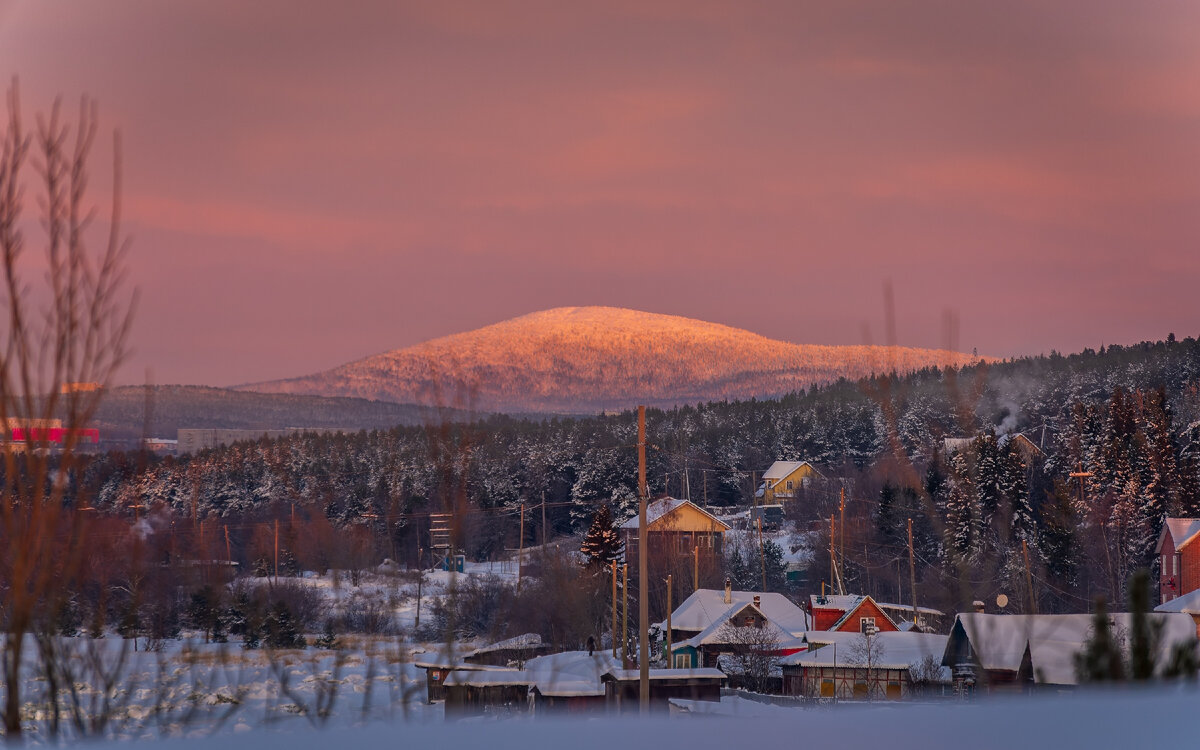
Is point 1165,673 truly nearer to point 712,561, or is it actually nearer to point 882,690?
point 882,690

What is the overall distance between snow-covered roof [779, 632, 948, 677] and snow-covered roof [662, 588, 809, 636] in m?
4.56

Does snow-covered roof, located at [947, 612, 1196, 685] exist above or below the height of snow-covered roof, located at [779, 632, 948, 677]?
above

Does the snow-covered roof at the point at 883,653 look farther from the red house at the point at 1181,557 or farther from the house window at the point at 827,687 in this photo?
the red house at the point at 1181,557

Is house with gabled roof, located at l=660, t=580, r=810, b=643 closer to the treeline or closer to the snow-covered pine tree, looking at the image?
the treeline

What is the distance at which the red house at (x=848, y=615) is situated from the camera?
95.0ft

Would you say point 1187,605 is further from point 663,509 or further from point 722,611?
point 663,509

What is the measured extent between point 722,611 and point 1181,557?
12878 millimetres

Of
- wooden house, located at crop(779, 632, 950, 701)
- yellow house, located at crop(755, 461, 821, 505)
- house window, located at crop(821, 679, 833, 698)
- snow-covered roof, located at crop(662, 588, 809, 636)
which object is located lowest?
house window, located at crop(821, 679, 833, 698)

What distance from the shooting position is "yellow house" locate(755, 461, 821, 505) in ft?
197

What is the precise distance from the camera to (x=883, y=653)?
2442cm

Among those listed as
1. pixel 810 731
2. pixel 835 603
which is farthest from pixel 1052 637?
pixel 835 603

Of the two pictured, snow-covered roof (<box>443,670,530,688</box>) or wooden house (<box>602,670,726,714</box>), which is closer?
snow-covered roof (<box>443,670,530,688</box>)

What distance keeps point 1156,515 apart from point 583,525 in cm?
2950

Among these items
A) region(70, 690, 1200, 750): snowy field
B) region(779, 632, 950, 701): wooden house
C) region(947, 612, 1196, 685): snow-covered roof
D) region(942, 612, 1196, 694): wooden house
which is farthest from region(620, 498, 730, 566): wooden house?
region(70, 690, 1200, 750): snowy field
